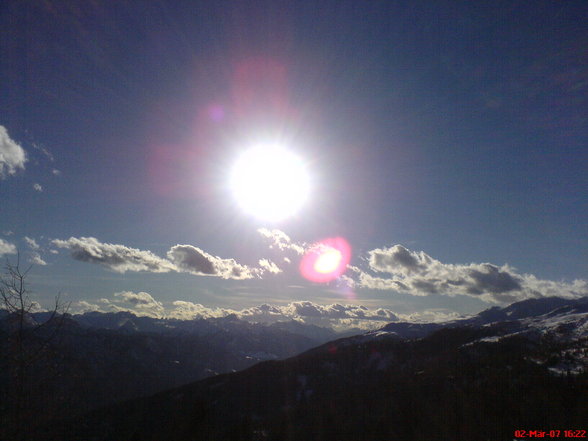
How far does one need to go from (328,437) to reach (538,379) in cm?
10985

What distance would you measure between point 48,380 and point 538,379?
209 m

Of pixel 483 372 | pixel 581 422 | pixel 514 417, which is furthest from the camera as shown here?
pixel 483 372

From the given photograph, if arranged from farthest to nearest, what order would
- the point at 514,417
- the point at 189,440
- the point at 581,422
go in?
the point at 514,417, the point at 581,422, the point at 189,440

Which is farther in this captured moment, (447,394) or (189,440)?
(447,394)

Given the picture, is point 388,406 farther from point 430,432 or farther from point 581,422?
point 581,422

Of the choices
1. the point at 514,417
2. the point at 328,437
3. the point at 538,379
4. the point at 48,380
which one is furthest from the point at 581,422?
the point at 48,380

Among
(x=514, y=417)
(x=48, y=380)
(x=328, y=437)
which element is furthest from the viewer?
(x=328, y=437)

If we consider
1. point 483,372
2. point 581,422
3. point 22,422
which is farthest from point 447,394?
point 22,422

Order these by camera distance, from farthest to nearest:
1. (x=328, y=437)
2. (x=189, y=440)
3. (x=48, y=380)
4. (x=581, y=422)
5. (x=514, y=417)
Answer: (x=328, y=437) < (x=514, y=417) < (x=581, y=422) < (x=189, y=440) < (x=48, y=380)

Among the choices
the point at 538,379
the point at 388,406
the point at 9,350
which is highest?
the point at 9,350

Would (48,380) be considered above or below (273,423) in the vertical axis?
above

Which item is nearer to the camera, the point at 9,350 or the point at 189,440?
the point at 9,350

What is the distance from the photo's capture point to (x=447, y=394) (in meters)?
164

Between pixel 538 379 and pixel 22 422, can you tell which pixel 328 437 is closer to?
pixel 538 379
